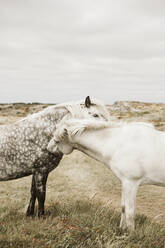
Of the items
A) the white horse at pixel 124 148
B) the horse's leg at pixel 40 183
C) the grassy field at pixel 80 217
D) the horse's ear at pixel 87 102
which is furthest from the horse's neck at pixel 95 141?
the grassy field at pixel 80 217

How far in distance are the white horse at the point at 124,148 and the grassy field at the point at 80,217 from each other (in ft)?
1.66

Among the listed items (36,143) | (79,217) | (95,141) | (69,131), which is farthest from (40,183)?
(95,141)

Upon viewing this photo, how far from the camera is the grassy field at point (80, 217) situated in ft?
12.5

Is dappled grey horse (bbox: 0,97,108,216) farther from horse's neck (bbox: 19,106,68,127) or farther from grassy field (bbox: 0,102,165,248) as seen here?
grassy field (bbox: 0,102,165,248)

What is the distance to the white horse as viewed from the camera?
4418 millimetres

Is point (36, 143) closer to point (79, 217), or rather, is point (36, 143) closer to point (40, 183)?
point (40, 183)

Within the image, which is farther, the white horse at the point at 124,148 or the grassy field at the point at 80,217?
the white horse at the point at 124,148

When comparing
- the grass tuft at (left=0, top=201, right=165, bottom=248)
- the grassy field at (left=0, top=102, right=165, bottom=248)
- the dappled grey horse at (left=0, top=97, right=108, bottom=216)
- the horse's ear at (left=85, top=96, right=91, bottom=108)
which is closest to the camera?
the grass tuft at (left=0, top=201, right=165, bottom=248)

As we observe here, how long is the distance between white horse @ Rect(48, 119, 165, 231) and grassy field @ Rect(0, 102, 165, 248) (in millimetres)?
505

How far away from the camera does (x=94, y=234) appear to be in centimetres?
407

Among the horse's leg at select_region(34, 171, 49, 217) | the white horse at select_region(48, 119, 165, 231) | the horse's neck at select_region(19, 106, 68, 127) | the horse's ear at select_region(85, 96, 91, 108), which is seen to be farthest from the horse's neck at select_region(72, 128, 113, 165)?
the horse's leg at select_region(34, 171, 49, 217)

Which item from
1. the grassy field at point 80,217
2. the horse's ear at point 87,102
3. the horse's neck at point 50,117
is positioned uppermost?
the horse's ear at point 87,102

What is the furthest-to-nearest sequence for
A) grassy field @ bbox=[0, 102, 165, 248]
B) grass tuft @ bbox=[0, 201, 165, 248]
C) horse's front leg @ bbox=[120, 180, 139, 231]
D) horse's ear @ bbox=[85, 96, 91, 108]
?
horse's ear @ bbox=[85, 96, 91, 108] < horse's front leg @ bbox=[120, 180, 139, 231] < grassy field @ bbox=[0, 102, 165, 248] < grass tuft @ bbox=[0, 201, 165, 248]

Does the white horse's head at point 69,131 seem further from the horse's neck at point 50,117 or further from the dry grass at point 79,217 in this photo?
the dry grass at point 79,217
